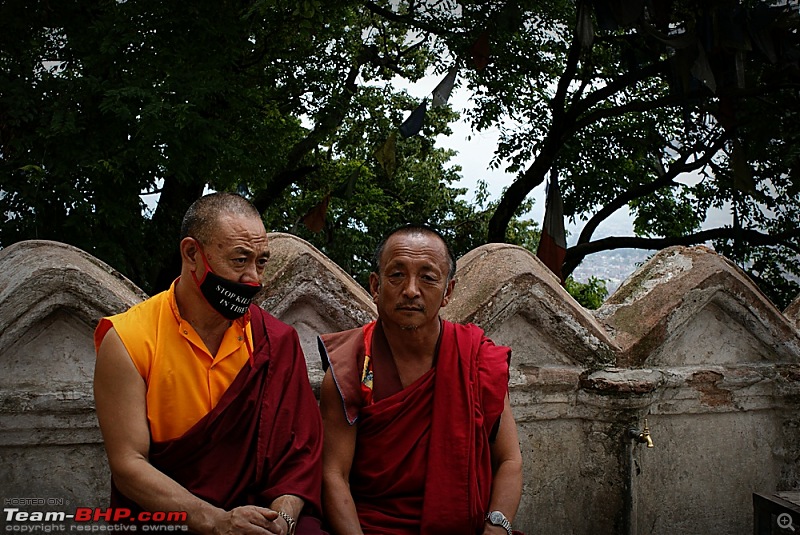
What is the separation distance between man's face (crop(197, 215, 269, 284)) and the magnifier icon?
2.39 meters

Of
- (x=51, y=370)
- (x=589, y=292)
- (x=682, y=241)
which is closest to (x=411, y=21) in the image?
(x=682, y=241)

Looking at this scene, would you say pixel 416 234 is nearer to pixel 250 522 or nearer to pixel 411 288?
pixel 411 288

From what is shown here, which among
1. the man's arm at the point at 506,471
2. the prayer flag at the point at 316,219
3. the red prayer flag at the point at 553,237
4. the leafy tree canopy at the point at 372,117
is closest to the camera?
the man's arm at the point at 506,471

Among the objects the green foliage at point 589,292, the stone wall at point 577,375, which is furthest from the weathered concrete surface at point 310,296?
the green foliage at point 589,292

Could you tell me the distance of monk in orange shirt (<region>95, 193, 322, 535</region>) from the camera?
2.35 meters

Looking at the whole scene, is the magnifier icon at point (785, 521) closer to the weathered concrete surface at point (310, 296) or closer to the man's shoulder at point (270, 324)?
the weathered concrete surface at point (310, 296)

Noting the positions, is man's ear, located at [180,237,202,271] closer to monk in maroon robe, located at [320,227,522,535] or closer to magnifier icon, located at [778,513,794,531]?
monk in maroon robe, located at [320,227,522,535]

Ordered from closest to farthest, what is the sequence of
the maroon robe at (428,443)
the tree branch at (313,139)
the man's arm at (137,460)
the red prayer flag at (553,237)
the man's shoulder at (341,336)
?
1. the man's arm at (137,460)
2. the maroon robe at (428,443)
3. the man's shoulder at (341,336)
4. the red prayer flag at (553,237)
5. the tree branch at (313,139)

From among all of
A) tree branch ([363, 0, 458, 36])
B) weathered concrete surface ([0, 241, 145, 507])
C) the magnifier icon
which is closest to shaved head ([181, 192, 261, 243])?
weathered concrete surface ([0, 241, 145, 507])

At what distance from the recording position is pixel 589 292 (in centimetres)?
1119

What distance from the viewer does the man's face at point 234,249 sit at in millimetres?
2490

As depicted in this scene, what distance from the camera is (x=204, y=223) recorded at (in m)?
2.51

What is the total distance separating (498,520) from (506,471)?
204 millimetres

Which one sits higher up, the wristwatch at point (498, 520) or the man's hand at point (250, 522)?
the wristwatch at point (498, 520)
